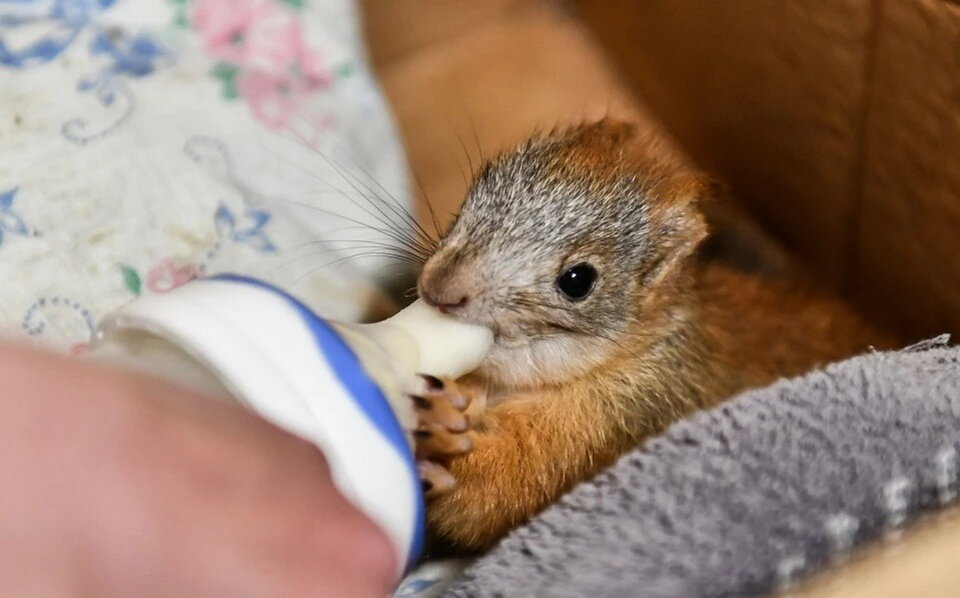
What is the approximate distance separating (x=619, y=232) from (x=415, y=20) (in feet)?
2.56

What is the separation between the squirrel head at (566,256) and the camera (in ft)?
3.09

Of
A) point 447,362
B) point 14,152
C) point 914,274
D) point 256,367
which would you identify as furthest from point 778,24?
point 14,152

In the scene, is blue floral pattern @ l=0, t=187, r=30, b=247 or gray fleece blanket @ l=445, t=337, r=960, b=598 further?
blue floral pattern @ l=0, t=187, r=30, b=247

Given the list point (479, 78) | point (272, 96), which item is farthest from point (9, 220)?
point (479, 78)

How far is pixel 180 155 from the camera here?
1244 millimetres

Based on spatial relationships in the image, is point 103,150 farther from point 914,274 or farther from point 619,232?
point 914,274

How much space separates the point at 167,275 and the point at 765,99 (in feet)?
2.56

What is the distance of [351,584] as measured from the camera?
0.67 meters

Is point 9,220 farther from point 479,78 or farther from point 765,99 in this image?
point 765,99

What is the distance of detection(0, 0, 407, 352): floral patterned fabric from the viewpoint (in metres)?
1.13

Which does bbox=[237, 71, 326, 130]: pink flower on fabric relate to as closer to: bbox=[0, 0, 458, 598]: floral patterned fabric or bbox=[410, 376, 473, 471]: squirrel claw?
bbox=[0, 0, 458, 598]: floral patterned fabric

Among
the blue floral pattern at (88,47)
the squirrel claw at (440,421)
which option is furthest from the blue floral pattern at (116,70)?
the squirrel claw at (440,421)

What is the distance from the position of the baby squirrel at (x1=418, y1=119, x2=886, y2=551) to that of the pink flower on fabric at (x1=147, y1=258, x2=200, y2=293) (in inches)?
14.0

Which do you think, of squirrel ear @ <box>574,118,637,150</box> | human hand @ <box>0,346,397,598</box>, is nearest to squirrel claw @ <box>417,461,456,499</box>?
human hand @ <box>0,346,397,598</box>
